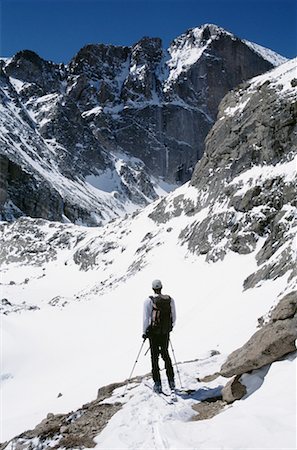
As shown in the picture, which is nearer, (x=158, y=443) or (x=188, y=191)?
(x=158, y=443)

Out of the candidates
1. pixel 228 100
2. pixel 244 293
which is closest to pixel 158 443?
pixel 244 293

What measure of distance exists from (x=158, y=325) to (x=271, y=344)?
2426mm

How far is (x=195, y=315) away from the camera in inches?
869

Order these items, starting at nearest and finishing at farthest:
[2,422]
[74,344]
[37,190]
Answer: [2,422] → [74,344] → [37,190]

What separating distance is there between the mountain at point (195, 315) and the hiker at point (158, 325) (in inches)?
21.4

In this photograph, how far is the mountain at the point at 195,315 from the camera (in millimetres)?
7613

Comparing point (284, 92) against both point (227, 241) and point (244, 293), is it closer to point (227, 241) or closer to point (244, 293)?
point (227, 241)

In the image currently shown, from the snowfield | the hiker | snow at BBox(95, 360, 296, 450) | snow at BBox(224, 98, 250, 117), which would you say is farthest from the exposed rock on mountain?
snow at BBox(95, 360, 296, 450)

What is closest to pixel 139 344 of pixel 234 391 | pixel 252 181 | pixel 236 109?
pixel 234 391

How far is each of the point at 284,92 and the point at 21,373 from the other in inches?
1095

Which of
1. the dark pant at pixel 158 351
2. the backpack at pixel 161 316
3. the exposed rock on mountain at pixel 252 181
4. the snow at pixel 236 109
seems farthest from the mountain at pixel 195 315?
the backpack at pixel 161 316

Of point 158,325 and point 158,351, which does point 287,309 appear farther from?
point 158,351

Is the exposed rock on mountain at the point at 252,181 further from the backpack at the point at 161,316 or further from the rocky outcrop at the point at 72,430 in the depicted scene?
the rocky outcrop at the point at 72,430

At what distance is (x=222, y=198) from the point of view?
3559cm
